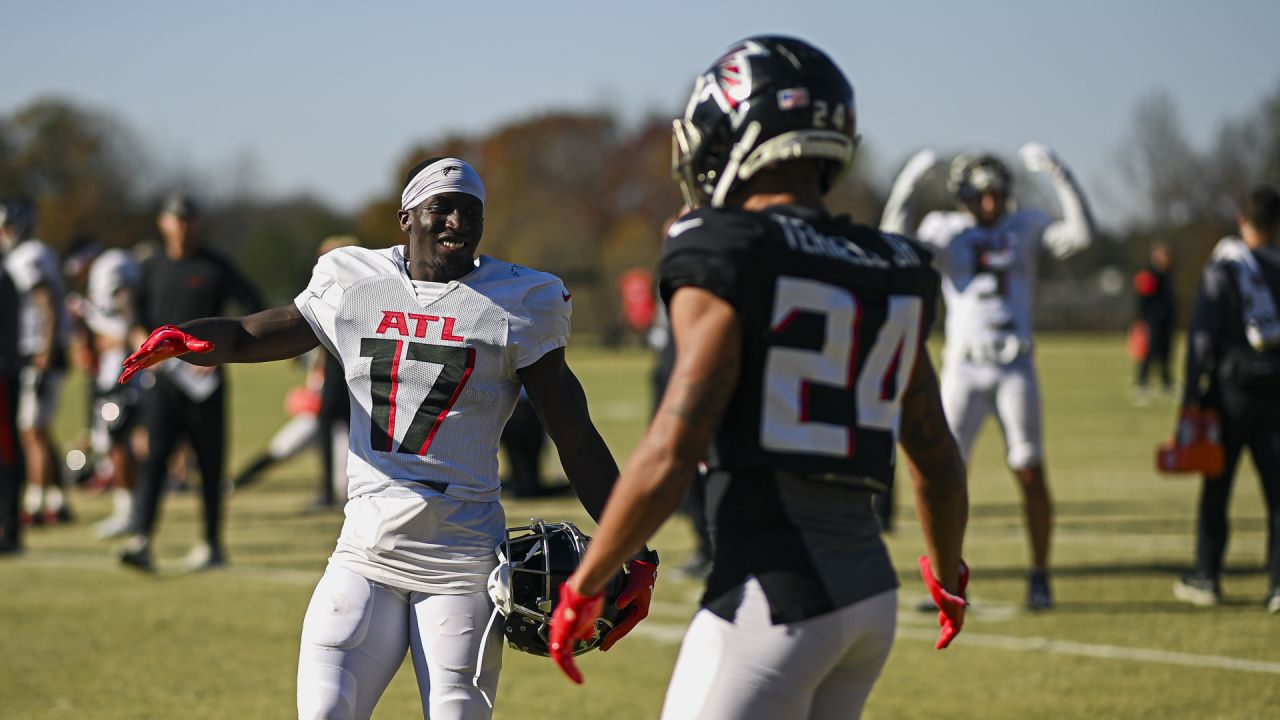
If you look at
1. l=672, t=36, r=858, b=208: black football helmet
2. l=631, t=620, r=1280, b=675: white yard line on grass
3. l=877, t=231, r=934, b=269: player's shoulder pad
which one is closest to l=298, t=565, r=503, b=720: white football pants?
l=672, t=36, r=858, b=208: black football helmet

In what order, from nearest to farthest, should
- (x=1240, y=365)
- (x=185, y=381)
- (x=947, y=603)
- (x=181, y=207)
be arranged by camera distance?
1. (x=947, y=603)
2. (x=1240, y=365)
3. (x=185, y=381)
4. (x=181, y=207)

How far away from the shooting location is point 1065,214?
8508 millimetres

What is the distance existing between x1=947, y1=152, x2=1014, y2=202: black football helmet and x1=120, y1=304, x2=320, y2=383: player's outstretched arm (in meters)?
5.09

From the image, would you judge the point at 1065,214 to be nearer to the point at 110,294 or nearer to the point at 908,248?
the point at 908,248

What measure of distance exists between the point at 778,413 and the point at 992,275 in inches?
235

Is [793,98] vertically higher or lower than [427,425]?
higher

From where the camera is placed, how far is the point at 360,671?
3.70 m

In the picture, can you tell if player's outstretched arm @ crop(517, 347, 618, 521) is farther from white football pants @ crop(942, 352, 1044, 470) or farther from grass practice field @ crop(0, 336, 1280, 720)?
white football pants @ crop(942, 352, 1044, 470)

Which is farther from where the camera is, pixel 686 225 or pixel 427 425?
pixel 427 425

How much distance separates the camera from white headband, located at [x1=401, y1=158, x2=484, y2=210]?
13.2ft

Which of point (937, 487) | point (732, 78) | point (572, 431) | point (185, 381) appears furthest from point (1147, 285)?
point (732, 78)

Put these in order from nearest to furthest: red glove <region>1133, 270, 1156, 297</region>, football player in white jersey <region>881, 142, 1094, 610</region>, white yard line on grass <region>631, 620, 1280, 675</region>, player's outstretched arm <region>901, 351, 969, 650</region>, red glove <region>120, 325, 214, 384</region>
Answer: player's outstretched arm <region>901, 351, 969, 650</region> < red glove <region>120, 325, 214, 384</region> < white yard line on grass <region>631, 620, 1280, 675</region> < football player in white jersey <region>881, 142, 1094, 610</region> < red glove <region>1133, 270, 1156, 297</region>

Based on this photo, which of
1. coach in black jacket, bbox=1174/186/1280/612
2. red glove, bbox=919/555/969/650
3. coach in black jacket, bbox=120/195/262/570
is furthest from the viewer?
coach in black jacket, bbox=120/195/262/570

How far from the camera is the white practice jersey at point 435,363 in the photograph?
388 cm
